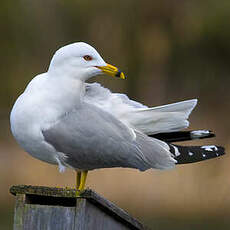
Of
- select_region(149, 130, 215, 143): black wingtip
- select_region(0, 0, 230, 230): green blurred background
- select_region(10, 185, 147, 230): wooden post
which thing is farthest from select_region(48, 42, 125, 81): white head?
select_region(0, 0, 230, 230): green blurred background

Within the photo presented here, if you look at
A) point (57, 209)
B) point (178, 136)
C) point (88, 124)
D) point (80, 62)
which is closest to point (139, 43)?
point (178, 136)

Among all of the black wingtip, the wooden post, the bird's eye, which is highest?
the bird's eye

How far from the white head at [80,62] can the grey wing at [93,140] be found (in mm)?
167

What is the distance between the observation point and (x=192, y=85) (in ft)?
37.3

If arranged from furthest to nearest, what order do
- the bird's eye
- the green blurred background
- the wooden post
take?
the green blurred background, the bird's eye, the wooden post

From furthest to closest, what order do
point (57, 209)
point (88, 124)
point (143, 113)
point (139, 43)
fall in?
1. point (139, 43)
2. point (143, 113)
3. point (88, 124)
4. point (57, 209)

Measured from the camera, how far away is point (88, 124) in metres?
3.55

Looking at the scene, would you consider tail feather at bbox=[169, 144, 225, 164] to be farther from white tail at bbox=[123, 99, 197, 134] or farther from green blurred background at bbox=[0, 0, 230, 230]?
green blurred background at bbox=[0, 0, 230, 230]

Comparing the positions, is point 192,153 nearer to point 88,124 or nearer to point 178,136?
point 178,136

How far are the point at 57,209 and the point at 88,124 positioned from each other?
65 centimetres

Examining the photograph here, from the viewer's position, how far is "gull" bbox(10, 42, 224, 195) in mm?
3504

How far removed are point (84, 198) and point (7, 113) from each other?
737cm

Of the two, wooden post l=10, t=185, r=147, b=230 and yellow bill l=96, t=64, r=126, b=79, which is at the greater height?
yellow bill l=96, t=64, r=126, b=79

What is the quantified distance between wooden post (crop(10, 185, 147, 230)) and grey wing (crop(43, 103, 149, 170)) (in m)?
0.48
